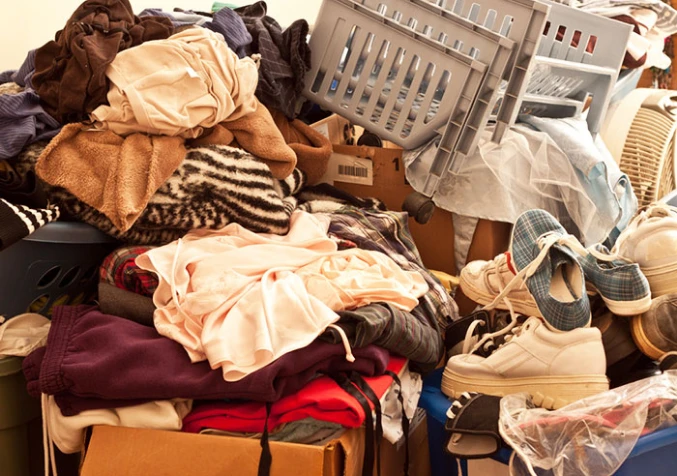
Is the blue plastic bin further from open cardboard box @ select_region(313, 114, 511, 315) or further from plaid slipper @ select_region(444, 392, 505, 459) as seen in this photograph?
open cardboard box @ select_region(313, 114, 511, 315)

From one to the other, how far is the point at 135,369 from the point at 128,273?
200mm

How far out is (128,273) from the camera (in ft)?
3.63

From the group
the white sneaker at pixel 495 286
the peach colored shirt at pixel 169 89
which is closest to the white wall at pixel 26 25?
the peach colored shirt at pixel 169 89

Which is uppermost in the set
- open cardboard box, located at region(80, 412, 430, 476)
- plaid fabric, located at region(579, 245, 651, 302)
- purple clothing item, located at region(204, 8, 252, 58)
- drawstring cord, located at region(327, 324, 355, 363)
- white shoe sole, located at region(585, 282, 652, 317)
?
purple clothing item, located at region(204, 8, 252, 58)

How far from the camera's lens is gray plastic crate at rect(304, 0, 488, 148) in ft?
4.59

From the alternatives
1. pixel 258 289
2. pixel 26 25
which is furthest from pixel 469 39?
pixel 26 25

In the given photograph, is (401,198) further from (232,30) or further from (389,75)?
(232,30)

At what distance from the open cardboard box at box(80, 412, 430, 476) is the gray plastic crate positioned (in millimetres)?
707

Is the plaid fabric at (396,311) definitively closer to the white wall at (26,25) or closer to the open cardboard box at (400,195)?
the open cardboard box at (400,195)

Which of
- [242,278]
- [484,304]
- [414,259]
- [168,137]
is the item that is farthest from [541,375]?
[168,137]

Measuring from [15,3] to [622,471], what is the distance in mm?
1530

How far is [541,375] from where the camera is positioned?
110 centimetres

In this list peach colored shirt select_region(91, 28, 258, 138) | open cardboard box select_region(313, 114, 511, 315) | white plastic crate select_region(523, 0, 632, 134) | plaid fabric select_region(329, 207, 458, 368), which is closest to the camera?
plaid fabric select_region(329, 207, 458, 368)

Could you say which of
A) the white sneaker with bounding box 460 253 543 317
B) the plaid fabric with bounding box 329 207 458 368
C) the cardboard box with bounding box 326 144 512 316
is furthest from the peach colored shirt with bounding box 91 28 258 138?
the white sneaker with bounding box 460 253 543 317
